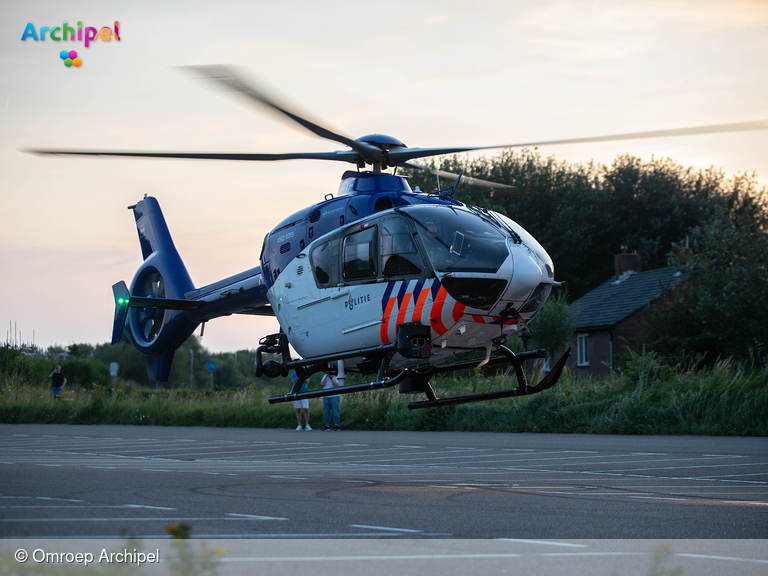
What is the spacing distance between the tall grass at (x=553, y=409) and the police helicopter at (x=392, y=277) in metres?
10.8

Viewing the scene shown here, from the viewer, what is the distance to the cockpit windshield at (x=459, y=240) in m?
10.8

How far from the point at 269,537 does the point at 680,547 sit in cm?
303

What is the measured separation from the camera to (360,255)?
1183cm

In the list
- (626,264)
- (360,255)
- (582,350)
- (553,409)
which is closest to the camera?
(360,255)

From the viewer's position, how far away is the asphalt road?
708 centimetres

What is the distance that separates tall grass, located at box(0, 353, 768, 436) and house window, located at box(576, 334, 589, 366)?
18.5 meters

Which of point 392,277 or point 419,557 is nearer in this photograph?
point 419,557

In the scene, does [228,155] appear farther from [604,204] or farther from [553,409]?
[604,204]

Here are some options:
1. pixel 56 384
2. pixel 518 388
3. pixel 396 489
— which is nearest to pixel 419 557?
pixel 396 489

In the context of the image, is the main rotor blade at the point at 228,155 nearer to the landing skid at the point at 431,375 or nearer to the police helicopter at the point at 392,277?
the police helicopter at the point at 392,277

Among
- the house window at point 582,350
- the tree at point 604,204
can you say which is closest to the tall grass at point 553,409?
the house window at point 582,350

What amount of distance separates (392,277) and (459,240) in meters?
1.08

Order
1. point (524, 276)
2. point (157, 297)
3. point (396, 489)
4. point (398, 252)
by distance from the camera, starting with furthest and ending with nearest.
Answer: point (157, 297) < point (398, 252) < point (524, 276) < point (396, 489)

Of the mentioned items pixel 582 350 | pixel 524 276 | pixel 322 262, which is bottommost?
pixel 582 350
